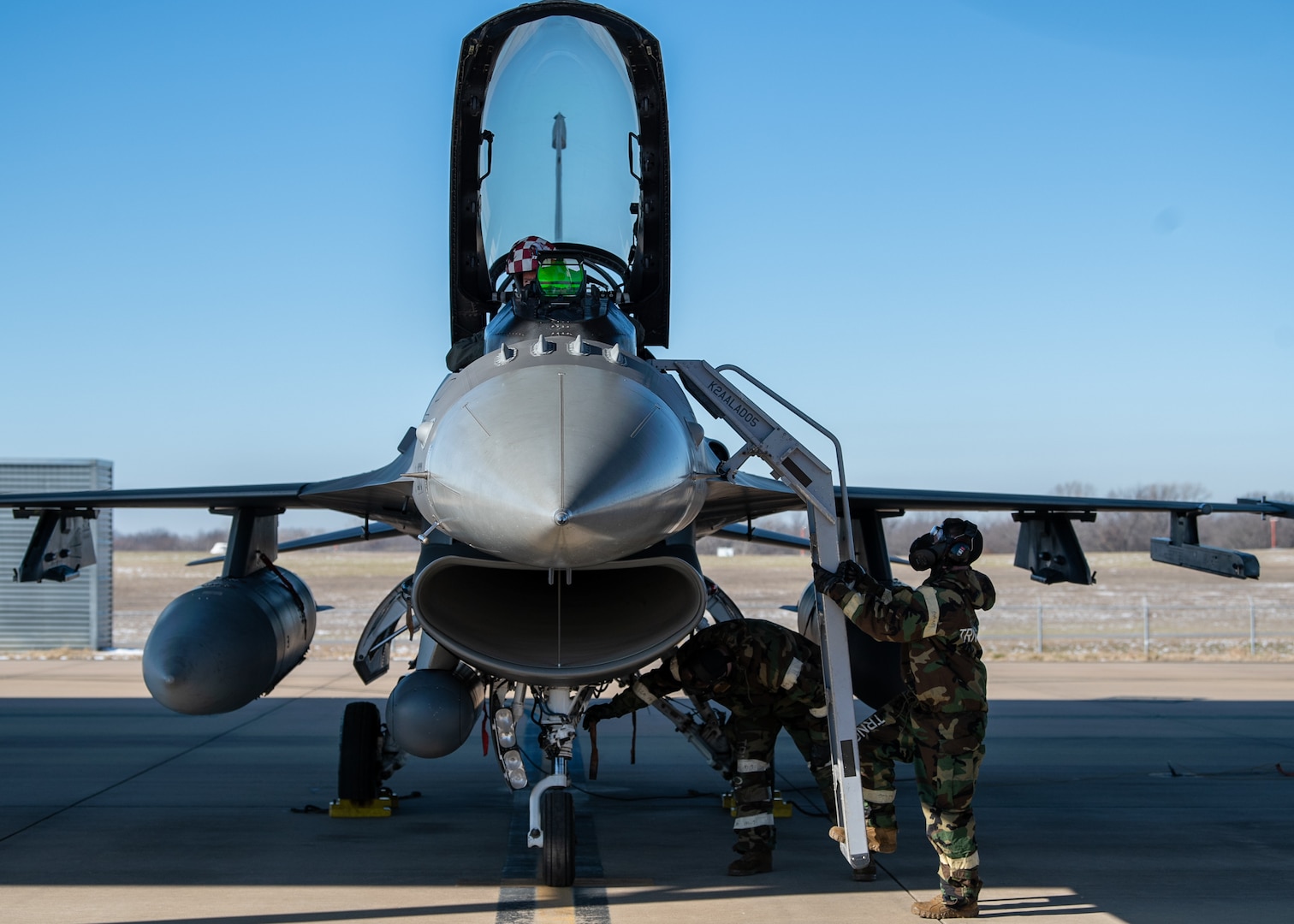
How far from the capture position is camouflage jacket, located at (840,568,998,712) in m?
5.19

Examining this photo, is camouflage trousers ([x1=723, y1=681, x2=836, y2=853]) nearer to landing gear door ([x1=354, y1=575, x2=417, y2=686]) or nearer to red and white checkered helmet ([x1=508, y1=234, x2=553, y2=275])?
landing gear door ([x1=354, y1=575, x2=417, y2=686])

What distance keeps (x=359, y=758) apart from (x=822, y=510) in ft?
12.9

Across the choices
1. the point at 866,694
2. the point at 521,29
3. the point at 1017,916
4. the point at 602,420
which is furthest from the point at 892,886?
the point at 521,29

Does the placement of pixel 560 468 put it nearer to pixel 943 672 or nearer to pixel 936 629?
pixel 936 629

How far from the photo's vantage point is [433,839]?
6902 millimetres

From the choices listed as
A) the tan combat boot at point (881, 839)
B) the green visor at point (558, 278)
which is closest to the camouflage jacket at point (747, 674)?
the tan combat boot at point (881, 839)

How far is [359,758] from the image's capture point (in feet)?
25.3

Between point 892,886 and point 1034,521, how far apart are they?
4.27 meters

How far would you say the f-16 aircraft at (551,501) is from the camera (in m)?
4.28

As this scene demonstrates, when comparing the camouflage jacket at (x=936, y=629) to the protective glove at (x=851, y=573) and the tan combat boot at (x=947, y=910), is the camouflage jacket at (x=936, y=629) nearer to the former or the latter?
the protective glove at (x=851, y=573)

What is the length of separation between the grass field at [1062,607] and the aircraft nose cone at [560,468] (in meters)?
10.2

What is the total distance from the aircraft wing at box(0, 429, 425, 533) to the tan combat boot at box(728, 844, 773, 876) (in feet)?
8.60

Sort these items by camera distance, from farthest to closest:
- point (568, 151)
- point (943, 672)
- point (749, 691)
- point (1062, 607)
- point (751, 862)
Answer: point (1062, 607), point (568, 151), point (749, 691), point (751, 862), point (943, 672)

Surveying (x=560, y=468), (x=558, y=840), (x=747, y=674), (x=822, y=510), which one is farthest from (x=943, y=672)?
(x=560, y=468)
